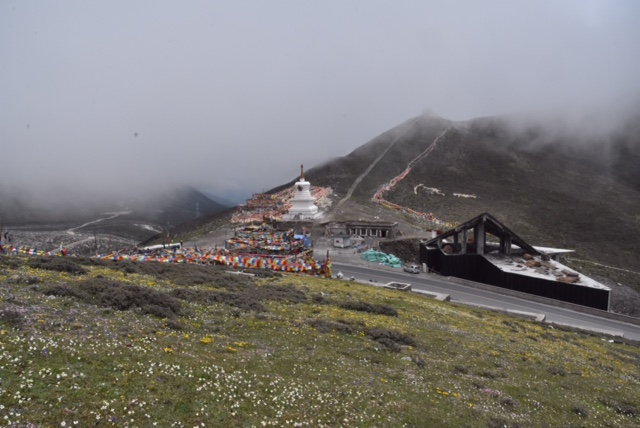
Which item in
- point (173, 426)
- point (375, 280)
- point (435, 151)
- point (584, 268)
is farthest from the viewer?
point (435, 151)

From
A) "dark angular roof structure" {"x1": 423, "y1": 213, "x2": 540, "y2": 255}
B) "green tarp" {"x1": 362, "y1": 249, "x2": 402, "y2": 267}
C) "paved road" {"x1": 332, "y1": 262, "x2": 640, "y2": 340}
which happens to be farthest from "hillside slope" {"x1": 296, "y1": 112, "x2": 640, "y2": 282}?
"paved road" {"x1": 332, "y1": 262, "x2": 640, "y2": 340}

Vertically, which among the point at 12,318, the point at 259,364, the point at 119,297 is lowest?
the point at 259,364

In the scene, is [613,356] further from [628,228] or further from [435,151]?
[435,151]

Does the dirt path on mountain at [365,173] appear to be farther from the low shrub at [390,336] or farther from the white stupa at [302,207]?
the low shrub at [390,336]

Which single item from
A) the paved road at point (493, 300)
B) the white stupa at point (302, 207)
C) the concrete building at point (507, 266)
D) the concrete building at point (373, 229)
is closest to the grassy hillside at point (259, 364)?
the paved road at point (493, 300)

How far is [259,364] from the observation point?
1345 centimetres

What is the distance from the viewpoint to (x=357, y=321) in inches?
856

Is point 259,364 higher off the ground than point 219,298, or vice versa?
point 219,298

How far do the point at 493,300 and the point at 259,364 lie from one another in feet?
115

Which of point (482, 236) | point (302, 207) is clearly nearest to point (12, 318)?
point (482, 236)

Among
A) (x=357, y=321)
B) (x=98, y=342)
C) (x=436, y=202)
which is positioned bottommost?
(x=357, y=321)

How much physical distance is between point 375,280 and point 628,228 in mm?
93882

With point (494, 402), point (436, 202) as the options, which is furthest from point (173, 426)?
point (436, 202)

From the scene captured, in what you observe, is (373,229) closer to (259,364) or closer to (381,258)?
(381,258)
